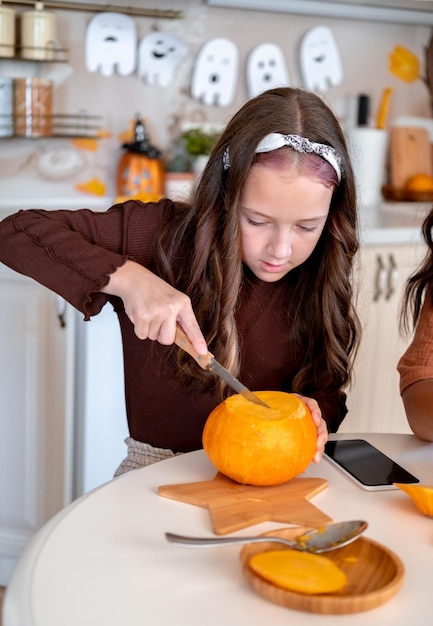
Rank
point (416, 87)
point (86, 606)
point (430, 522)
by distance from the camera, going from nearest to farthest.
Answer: point (86, 606)
point (430, 522)
point (416, 87)

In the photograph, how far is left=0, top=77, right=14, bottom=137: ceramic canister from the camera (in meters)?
2.17

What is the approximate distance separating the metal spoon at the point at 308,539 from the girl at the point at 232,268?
0.73 ft

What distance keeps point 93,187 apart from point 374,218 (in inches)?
31.8

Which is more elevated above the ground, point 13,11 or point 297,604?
point 13,11

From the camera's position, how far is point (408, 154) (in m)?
2.77

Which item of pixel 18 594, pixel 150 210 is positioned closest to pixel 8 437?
pixel 150 210

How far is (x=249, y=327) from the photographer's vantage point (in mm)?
1414

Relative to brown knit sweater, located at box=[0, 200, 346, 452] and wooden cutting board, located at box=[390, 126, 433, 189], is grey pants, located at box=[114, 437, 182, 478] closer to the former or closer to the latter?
brown knit sweater, located at box=[0, 200, 346, 452]

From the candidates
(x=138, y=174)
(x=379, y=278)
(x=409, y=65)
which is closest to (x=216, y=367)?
(x=379, y=278)

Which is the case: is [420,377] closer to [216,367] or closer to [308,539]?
[216,367]

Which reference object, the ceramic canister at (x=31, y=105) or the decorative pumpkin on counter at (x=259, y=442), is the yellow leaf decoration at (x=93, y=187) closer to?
the ceramic canister at (x=31, y=105)

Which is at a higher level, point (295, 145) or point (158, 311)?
point (295, 145)

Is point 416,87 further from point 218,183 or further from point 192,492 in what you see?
point 192,492

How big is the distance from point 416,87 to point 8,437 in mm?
1753
